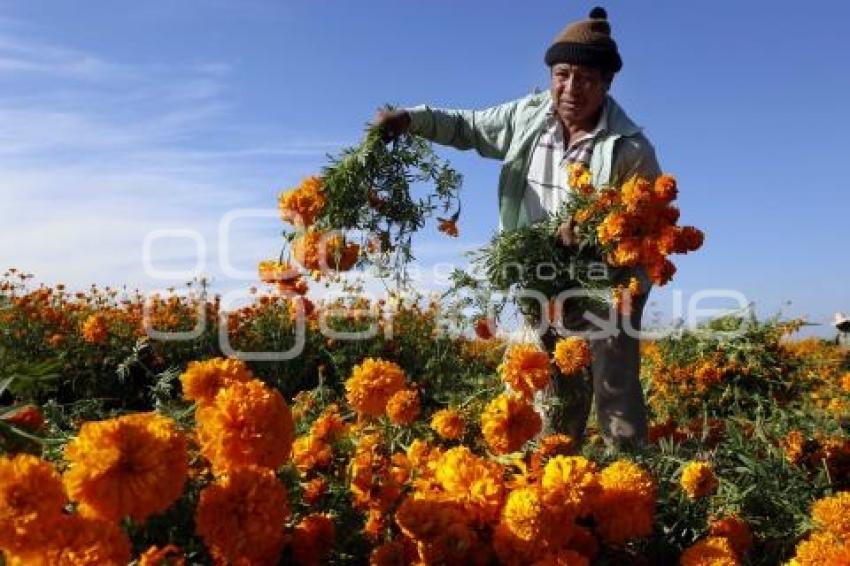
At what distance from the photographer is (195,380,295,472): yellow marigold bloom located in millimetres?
1919

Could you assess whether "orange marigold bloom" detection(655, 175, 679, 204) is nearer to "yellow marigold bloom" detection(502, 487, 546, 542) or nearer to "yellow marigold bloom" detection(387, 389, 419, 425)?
"yellow marigold bloom" detection(387, 389, 419, 425)

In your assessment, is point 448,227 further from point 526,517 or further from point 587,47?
point 526,517

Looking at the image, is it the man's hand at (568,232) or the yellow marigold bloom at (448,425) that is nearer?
the yellow marigold bloom at (448,425)

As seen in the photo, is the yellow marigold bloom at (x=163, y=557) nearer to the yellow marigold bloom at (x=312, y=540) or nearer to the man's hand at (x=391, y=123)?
the yellow marigold bloom at (x=312, y=540)

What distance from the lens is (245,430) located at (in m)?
1.93

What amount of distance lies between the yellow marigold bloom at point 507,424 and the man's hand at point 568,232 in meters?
1.33

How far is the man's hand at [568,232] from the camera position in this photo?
3.85m

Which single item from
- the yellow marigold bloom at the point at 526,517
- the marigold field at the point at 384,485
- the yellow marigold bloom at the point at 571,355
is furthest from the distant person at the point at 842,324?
the yellow marigold bloom at the point at 526,517

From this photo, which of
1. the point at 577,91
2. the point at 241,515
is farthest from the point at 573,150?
the point at 241,515

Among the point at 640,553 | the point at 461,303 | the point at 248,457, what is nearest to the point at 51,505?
the point at 248,457

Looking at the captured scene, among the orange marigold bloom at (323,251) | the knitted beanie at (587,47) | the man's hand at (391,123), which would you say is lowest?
the orange marigold bloom at (323,251)

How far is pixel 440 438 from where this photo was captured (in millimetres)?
3328

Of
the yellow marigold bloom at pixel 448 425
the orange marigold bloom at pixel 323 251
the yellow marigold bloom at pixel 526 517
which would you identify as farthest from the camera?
the orange marigold bloom at pixel 323 251

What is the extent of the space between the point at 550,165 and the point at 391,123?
2.59 feet
